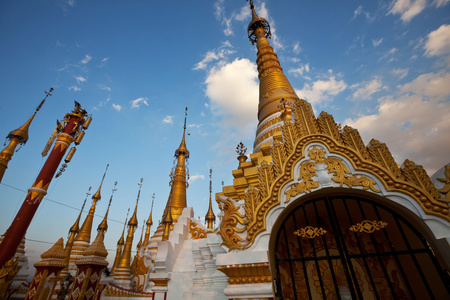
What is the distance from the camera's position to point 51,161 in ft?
34.6

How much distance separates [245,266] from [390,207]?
9.49ft

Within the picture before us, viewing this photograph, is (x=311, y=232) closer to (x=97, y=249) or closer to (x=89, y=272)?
(x=97, y=249)

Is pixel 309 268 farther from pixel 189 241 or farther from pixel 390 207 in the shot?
pixel 189 241

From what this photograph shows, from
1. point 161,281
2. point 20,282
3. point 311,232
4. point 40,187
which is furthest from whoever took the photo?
point 20,282

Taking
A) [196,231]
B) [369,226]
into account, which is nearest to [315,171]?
[369,226]

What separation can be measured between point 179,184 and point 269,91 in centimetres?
1273

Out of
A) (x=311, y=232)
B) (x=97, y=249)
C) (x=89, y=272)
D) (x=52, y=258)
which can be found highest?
(x=97, y=249)

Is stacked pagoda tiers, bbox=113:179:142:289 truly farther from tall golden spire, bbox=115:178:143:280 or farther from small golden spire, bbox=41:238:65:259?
small golden spire, bbox=41:238:65:259

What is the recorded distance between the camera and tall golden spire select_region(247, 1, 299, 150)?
910cm

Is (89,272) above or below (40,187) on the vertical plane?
below

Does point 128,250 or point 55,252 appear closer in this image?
point 55,252

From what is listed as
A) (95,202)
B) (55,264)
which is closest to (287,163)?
(55,264)

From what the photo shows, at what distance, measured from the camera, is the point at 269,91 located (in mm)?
11195

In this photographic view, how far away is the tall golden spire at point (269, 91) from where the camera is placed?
9.10 meters
